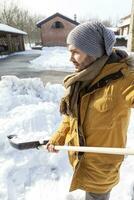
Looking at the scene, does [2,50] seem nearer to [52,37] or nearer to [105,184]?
[52,37]

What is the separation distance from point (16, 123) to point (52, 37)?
32.6 m

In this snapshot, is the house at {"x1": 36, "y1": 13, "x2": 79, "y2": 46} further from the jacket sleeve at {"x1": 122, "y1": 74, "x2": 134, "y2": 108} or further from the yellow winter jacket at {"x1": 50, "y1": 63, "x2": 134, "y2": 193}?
the jacket sleeve at {"x1": 122, "y1": 74, "x2": 134, "y2": 108}

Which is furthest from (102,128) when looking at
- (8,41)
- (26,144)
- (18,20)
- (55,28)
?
(18,20)

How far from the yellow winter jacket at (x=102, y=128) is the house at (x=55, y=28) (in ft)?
112

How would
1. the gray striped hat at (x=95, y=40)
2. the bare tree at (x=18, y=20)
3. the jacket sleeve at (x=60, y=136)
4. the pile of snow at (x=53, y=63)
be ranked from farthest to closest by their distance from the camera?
the bare tree at (x=18, y=20), the pile of snow at (x=53, y=63), the jacket sleeve at (x=60, y=136), the gray striped hat at (x=95, y=40)

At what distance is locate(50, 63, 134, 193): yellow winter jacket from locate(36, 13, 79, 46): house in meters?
34.2

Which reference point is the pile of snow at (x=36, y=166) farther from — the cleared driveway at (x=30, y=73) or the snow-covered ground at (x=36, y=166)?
the cleared driveway at (x=30, y=73)

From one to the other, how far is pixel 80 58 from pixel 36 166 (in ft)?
6.24

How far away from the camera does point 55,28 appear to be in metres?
34.8

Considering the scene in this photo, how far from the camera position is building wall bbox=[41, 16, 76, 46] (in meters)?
34.7

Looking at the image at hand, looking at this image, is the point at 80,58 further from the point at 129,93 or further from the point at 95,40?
the point at 129,93

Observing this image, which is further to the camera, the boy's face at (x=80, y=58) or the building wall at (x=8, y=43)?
the building wall at (x=8, y=43)

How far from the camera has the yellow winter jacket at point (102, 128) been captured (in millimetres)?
1395

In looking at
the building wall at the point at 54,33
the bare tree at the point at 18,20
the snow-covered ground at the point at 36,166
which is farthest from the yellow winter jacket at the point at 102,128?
the bare tree at the point at 18,20
